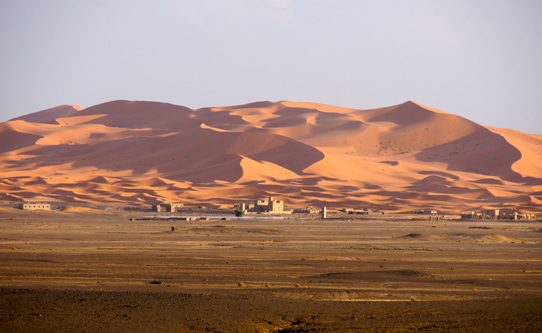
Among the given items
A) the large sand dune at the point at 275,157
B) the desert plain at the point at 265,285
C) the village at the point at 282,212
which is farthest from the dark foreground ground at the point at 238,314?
the large sand dune at the point at 275,157

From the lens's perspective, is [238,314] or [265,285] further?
[265,285]

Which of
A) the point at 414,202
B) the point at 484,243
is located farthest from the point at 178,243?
the point at 414,202

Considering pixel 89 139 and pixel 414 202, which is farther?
pixel 89 139

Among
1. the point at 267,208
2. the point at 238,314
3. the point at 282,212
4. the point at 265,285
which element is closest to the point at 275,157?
the point at 267,208

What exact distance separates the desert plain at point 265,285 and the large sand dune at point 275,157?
52.8 meters

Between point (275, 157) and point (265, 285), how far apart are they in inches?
4218

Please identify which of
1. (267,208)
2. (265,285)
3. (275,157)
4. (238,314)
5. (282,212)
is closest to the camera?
(238,314)

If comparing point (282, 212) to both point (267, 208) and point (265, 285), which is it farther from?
point (265, 285)

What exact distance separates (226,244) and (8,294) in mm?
17359

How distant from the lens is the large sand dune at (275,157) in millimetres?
95625

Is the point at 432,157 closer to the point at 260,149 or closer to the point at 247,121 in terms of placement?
the point at 260,149

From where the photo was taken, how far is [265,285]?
819 inches

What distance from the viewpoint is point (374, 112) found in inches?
6339

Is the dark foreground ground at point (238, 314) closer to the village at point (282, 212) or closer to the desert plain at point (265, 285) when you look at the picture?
the desert plain at point (265, 285)
